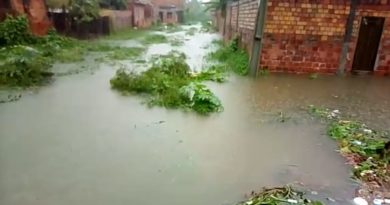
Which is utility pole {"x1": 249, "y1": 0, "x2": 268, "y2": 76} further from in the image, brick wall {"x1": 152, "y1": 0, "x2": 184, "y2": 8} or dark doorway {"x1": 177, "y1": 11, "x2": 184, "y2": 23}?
dark doorway {"x1": 177, "y1": 11, "x2": 184, "y2": 23}

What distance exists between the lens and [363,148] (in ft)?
14.2

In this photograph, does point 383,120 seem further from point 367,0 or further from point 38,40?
point 38,40

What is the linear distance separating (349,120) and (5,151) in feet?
16.5

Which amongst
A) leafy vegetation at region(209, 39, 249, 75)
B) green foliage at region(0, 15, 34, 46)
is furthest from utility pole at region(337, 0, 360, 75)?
green foliage at region(0, 15, 34, 46)

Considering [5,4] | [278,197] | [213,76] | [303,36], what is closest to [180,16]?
[5,4]

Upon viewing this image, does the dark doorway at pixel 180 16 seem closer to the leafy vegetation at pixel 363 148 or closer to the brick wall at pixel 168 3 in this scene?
the brick wall at pixel 168 3

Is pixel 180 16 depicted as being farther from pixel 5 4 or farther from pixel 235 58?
pixel 235 58

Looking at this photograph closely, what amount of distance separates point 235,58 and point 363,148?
22.2 feet

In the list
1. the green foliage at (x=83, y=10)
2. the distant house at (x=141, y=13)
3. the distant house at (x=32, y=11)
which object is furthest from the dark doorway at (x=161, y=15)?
the distant house at (x=32, y=11)

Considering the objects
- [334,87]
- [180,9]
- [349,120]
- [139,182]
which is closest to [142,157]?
[139,182]

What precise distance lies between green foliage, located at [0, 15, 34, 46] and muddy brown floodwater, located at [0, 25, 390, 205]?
Answer: 598 cm

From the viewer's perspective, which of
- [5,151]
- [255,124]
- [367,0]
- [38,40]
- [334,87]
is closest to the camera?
[5,151]

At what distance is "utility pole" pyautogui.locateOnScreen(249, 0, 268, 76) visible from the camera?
8.70 metres

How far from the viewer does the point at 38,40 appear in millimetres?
12719
